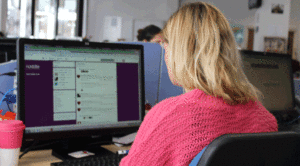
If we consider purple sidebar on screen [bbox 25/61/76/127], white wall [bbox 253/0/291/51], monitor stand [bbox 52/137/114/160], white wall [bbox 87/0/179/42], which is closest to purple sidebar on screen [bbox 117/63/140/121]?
monitor stand [bbox 52/137/114/160]

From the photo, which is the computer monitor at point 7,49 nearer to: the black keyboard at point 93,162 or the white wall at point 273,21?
the black keyboard at point 93,162

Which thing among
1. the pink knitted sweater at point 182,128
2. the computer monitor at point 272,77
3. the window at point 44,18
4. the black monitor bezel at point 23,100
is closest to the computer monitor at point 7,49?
the black monitor bezel at point 23,100

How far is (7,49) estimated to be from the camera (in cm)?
150

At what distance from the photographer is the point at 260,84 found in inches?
63.9

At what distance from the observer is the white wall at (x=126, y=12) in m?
8.66

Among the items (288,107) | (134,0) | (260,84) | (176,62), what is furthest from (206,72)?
(134,0)

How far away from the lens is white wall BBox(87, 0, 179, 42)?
341 inches

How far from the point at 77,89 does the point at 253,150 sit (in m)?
0.68

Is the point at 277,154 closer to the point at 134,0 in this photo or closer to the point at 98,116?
the point at 98,116

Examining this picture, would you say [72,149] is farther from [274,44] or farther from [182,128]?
[274,44]

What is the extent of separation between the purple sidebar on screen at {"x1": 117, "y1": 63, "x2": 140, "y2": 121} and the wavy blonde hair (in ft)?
1.18

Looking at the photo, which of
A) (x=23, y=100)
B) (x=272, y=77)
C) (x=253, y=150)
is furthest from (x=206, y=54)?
(x=272, y=77)

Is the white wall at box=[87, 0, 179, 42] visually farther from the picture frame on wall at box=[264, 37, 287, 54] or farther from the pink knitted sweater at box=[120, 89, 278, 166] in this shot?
the pink knitted sweater at box=[120, 89, 278, 166]

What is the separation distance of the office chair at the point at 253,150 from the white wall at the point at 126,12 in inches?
323
